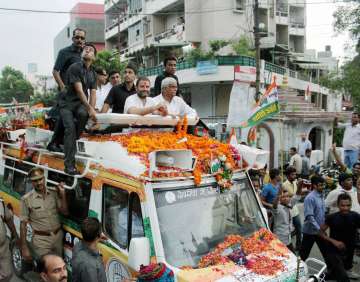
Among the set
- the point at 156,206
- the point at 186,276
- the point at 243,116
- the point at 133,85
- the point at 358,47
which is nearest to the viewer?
the point at 186,276

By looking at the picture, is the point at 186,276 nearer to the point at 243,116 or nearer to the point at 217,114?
the point at 243,116

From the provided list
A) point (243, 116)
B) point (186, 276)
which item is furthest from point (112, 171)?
point (243, 116)

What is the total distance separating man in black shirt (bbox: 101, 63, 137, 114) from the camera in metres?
6.29

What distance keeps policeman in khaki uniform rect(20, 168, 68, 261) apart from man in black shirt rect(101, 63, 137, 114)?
5.05ft

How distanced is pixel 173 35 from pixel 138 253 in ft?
91.9

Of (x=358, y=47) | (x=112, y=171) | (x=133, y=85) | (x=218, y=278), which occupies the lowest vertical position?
(x=218, y=278)

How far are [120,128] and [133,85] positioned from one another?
138 centimetres

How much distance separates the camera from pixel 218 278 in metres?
3.68

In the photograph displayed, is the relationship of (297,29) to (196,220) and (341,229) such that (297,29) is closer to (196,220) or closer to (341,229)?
(341,229)

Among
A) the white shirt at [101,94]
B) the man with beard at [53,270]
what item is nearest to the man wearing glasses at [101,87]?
the white shirt at [101,94]

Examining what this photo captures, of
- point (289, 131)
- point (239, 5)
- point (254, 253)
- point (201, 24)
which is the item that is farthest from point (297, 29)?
point (254, 253)

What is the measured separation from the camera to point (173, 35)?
99.0 feet

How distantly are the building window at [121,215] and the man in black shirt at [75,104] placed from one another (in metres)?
0.86

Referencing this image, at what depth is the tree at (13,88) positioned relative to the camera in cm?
6259
